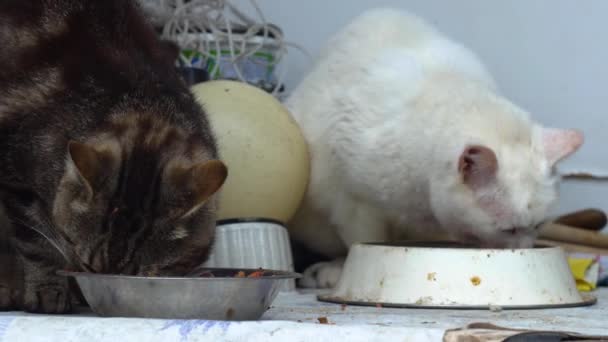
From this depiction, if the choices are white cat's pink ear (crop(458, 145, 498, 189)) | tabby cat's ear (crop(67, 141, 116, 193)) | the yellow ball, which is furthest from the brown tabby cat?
white cat's pink ear (crop(458, 145, 498, 189))

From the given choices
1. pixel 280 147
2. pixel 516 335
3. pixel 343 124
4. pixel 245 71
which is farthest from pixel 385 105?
pixel 516 335

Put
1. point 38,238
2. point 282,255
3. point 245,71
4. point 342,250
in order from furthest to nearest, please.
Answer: point 245,71 → point 342,250 → point 282,255 → point 38,238

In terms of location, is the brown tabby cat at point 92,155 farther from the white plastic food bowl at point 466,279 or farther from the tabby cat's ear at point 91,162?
the white plastic food bowl at point 466,279

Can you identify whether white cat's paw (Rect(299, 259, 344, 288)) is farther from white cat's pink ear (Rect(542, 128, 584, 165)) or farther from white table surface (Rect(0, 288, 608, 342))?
white table surface (Rect(0, 288, 608, 342))

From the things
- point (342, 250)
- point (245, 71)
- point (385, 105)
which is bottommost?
point (342, 250)

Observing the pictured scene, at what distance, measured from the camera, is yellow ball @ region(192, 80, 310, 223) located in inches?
116

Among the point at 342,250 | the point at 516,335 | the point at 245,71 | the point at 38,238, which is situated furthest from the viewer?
the point at 245,71

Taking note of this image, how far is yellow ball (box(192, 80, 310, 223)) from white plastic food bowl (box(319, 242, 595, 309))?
0.61m

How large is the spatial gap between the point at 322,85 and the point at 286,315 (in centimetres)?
127

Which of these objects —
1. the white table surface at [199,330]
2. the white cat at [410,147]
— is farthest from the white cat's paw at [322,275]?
the white table surface at [199,330]

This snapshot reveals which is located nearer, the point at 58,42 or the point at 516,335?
the point at 516,335

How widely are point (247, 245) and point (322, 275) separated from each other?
0.51m

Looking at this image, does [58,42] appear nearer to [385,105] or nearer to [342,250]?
[385,105]

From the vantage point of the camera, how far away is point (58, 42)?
Answer: 2.27 meters
